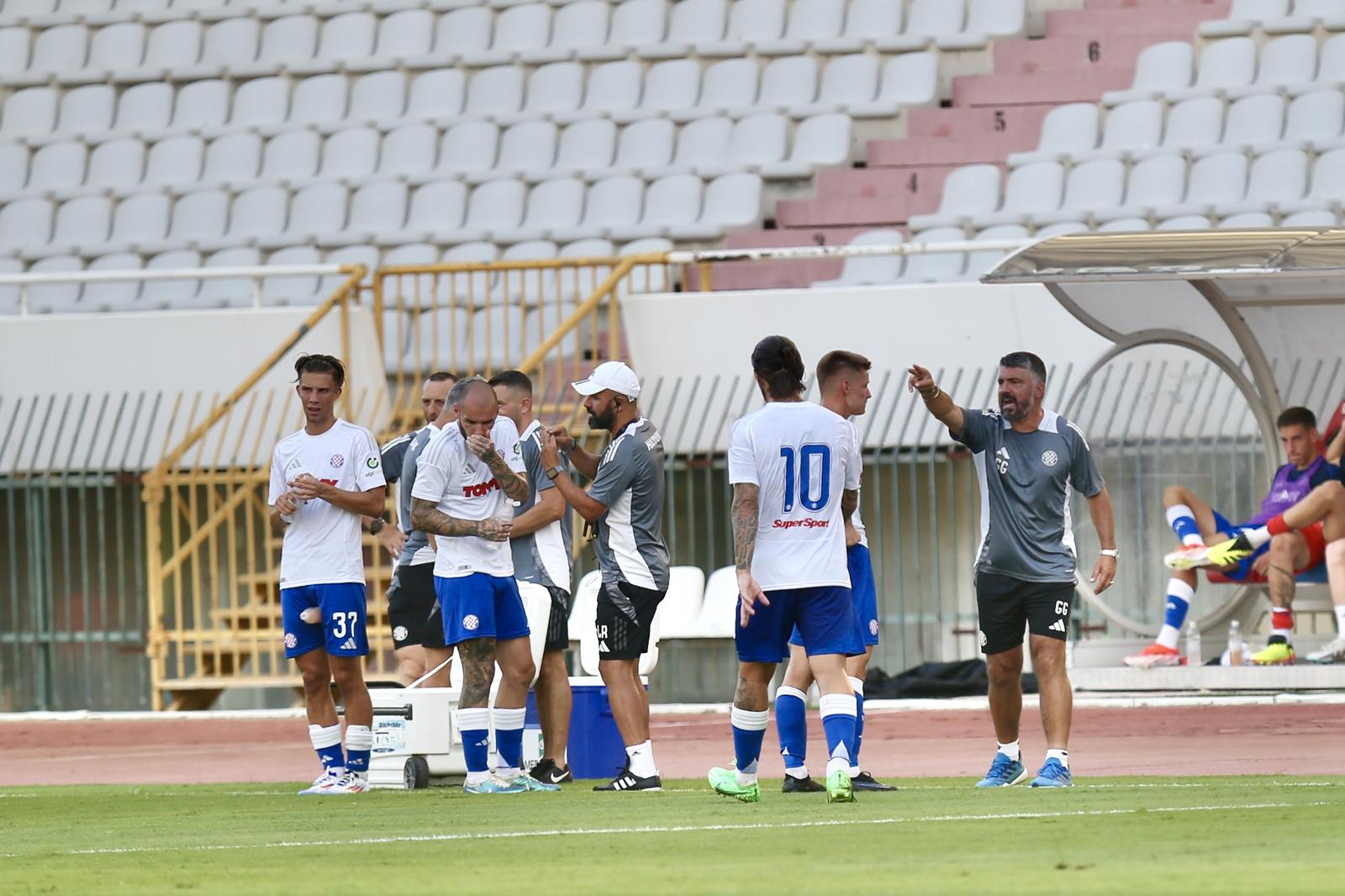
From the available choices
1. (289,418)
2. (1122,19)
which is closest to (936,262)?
(1122,19)

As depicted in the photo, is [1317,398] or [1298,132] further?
[1298,132]

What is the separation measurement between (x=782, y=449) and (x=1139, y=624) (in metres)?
6.03

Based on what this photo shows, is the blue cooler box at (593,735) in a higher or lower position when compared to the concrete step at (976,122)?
lower

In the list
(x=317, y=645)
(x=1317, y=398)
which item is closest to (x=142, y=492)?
(x=317, y=645)

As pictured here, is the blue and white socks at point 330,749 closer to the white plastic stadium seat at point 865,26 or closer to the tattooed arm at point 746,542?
the tattooed arm at point 746,542

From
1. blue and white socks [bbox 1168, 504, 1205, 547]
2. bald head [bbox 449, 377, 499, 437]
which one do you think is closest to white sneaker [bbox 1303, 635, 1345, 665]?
blue and white socks [bbox 1168, 504, 1205, 547]

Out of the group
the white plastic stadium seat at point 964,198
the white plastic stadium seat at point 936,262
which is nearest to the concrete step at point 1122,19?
the white plastic stadium seat at point 964,198

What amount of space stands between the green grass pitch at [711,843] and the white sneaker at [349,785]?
0.24m

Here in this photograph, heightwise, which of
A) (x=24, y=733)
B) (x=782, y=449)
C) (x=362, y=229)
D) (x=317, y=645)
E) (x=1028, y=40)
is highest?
(x=1028, y=40)

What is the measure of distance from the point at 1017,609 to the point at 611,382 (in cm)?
203

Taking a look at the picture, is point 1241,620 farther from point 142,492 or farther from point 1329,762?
point 142,492

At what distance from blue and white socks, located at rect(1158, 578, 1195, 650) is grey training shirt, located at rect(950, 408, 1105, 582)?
4.30m

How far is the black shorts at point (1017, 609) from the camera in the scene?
9.71m

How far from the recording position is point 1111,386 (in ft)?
46.6
